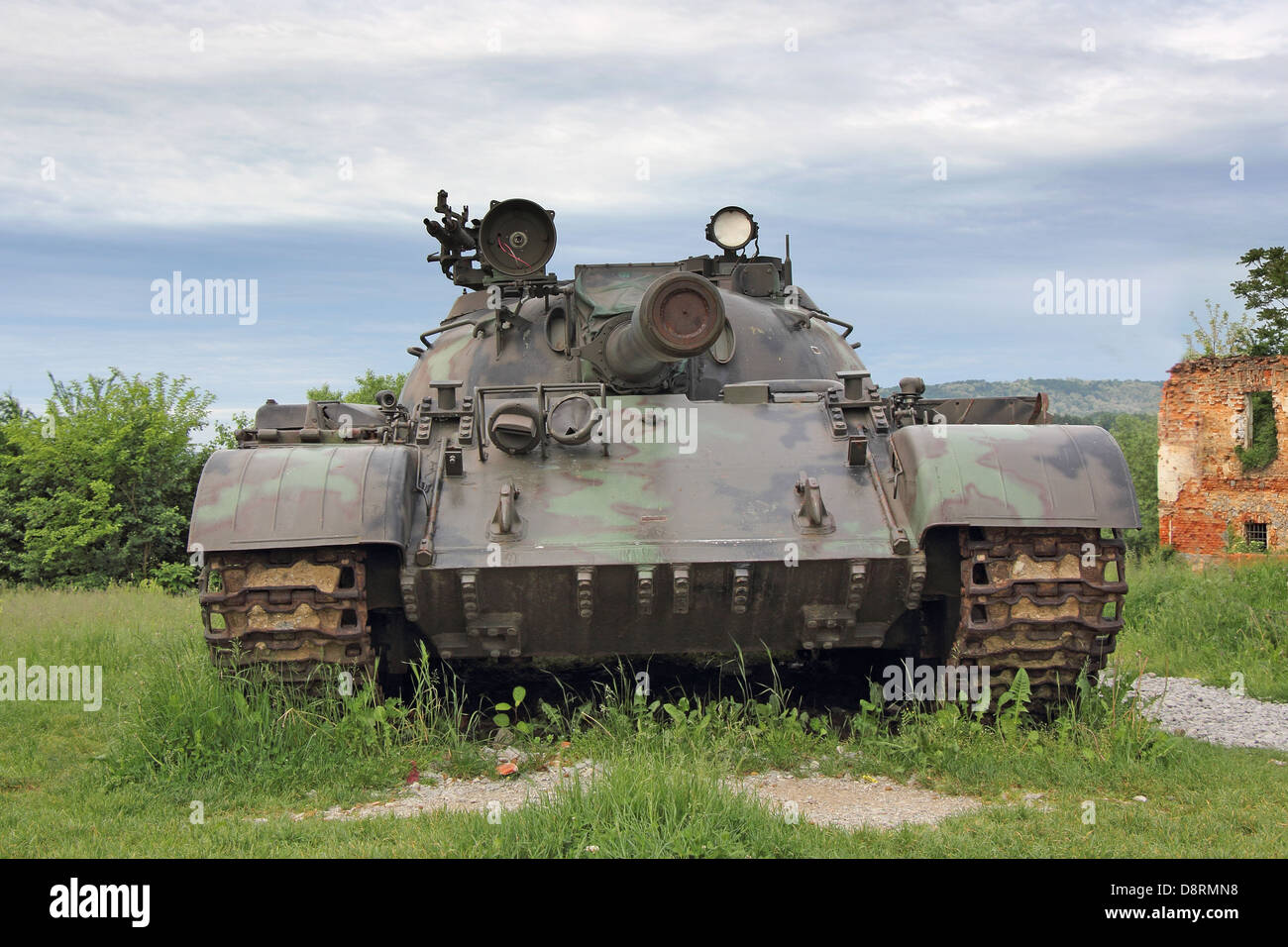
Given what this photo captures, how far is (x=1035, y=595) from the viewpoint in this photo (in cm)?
635

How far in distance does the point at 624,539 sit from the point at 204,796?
2.39 m

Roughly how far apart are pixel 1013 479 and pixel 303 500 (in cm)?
361

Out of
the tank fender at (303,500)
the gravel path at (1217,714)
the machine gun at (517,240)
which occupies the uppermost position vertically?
the machine gun at (517,240)

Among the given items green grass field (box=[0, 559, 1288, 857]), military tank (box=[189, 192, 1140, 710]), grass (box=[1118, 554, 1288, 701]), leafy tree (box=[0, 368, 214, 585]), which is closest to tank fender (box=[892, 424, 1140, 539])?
military tank (box=[189, 192, 1140, 710])

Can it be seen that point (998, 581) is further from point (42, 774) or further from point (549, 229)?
point (42, 774)

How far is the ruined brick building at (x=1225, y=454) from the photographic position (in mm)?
23625

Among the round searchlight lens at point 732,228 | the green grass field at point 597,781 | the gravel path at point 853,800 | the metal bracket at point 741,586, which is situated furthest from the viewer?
the round searchlight lens at point 732,228

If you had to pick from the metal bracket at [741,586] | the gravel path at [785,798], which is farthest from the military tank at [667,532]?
the gravel path at [785,798]

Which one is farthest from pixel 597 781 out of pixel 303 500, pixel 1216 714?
pixel 1216 714

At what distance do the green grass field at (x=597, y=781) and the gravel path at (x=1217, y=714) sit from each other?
1.82 ft

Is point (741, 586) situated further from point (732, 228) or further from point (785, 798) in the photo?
point (732, 228)

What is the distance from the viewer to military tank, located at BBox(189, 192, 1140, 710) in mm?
6301

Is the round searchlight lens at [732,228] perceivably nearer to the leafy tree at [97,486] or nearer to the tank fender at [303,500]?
the tank fender at [303,500]

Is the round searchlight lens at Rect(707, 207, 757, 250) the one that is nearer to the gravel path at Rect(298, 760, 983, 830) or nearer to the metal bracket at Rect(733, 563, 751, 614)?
the metal bracket at Rect(733, 563, 751, 614)
